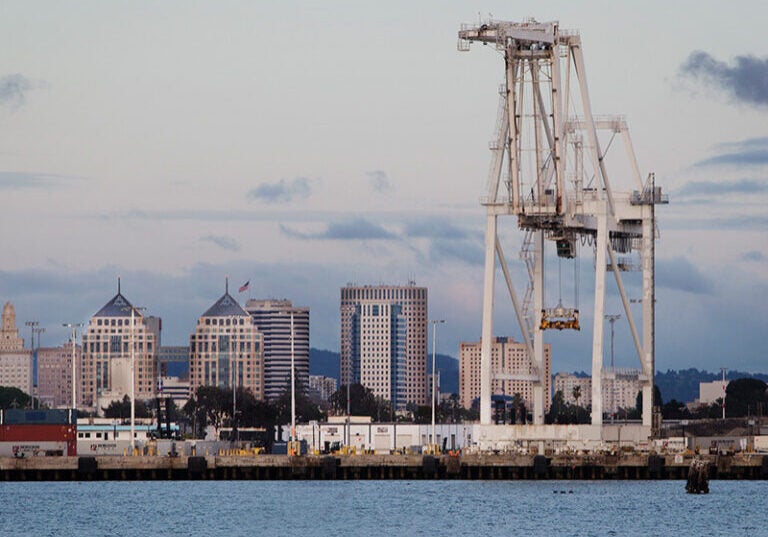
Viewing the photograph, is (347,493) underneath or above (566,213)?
underneath

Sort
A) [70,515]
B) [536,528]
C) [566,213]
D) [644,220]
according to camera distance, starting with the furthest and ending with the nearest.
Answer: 1. [644,220]
2. [566,213]
3. [70,515]
4. [536,528]

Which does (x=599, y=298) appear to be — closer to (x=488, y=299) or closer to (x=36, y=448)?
(x=488, y=299)

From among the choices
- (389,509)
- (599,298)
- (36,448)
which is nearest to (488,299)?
(599,298)

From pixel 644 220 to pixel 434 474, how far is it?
1653 cm

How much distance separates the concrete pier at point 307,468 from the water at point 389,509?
0.70 metres

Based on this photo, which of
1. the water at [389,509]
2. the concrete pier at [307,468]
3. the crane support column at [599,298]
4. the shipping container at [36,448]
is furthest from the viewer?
the shipping container at [36,448]

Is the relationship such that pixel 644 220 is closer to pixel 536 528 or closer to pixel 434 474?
pixel 434 474

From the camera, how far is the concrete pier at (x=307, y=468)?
90.9 m

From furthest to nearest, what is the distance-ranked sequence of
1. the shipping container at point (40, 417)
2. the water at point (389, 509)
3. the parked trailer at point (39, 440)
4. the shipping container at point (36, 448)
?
1. the shipping container at point (40, 417)
2. the parked trailer at point (39, 440)
3. the shipping container at point (36, 448)
4. the water at point (389, 509)

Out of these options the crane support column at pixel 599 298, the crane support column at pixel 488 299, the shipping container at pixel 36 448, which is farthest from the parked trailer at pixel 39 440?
the crane support column at pixel 599 298

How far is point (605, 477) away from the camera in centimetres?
8919

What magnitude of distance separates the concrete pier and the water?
0.70m

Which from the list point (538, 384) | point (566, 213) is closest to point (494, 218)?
point (566, 213)

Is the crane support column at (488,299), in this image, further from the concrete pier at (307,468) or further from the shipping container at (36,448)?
the shipping container at (36,448)
